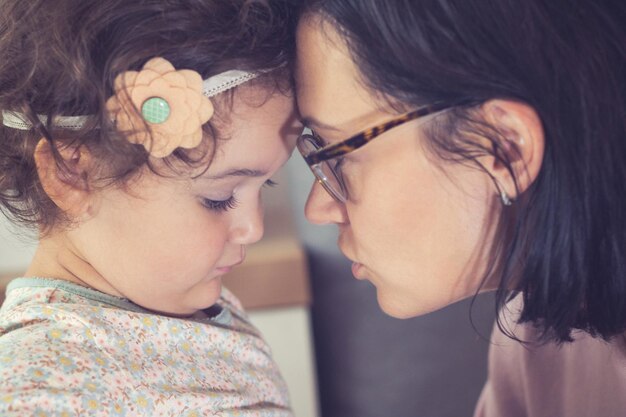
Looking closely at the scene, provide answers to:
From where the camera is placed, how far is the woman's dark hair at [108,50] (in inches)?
31.9

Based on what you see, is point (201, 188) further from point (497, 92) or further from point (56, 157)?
point (497, 92)

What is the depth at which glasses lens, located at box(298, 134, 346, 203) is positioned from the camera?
0.91m

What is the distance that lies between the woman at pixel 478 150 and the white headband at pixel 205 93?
7 centimetres

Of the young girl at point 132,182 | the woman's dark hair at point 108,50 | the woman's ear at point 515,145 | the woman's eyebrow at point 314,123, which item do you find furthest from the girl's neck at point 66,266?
the woman's ear at point 515,145

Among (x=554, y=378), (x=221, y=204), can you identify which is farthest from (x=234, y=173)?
(x=554, y=378)

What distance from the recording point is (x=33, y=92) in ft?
2.79

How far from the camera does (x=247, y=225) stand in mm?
977

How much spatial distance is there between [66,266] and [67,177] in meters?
0.13

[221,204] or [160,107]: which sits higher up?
[160,107]

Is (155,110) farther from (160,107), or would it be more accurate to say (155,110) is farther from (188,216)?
(188,216)

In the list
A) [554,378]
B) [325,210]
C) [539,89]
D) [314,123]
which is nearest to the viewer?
[539,89]

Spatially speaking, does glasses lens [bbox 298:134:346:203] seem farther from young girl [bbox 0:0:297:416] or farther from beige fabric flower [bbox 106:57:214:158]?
beige fabric flower [bbox 106:57:214:158]

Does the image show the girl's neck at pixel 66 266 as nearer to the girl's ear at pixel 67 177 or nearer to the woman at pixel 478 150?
the girl's ear at pixel 67 177

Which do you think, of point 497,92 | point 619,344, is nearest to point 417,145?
point 497,92
